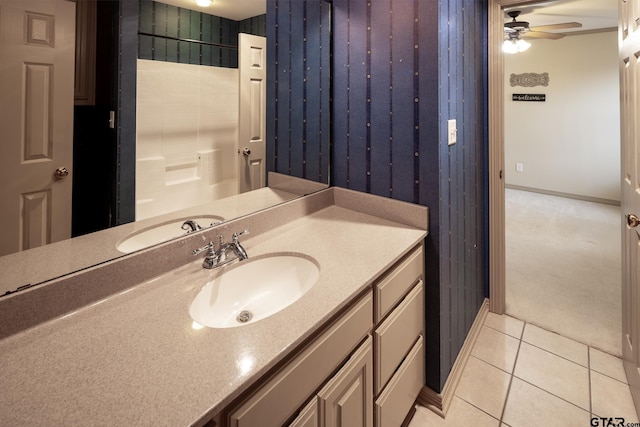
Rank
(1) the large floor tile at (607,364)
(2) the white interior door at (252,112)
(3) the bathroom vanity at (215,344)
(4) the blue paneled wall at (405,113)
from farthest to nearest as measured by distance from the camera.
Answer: (1) the large floor tile at (607,364)
(4) the blue paneled wall at (405,113)
(2) the white interior door at (252,112)
(3) the bathroom vanity at (215,344)

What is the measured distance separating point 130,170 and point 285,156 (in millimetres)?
834

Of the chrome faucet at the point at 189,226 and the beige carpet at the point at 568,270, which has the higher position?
the chrome faucet at the point at 189,226

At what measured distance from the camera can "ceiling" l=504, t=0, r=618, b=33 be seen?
3.75 metres

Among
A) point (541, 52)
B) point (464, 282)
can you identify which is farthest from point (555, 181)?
point (464, 282)

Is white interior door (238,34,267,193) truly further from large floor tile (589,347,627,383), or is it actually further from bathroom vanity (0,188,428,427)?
large floor tile (589,347,627,383)

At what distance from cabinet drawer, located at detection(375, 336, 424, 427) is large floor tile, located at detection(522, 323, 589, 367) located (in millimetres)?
948

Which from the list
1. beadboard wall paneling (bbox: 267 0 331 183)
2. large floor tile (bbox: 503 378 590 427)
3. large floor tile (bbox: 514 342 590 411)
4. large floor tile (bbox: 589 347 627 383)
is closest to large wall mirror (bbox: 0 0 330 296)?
beadboard wall paneling (bbox: 267 0 331 183)

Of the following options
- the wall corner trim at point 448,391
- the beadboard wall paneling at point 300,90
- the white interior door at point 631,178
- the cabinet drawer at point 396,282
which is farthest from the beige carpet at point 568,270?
the beadboard wall paneling at point 300,90

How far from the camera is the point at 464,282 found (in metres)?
2.02

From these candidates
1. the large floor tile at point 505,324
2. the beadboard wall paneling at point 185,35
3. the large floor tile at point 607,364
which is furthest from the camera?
the large floor tile at point 505,324

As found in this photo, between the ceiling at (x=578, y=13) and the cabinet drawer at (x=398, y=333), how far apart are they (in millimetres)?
3466

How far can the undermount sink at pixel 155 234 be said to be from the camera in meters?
1.09

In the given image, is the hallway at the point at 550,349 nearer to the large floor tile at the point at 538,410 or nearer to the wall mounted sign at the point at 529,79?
the large floor tile at the point at 538,410

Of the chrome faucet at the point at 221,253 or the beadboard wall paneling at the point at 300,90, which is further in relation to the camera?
the beadboard wall paneling at the point at 300,90
